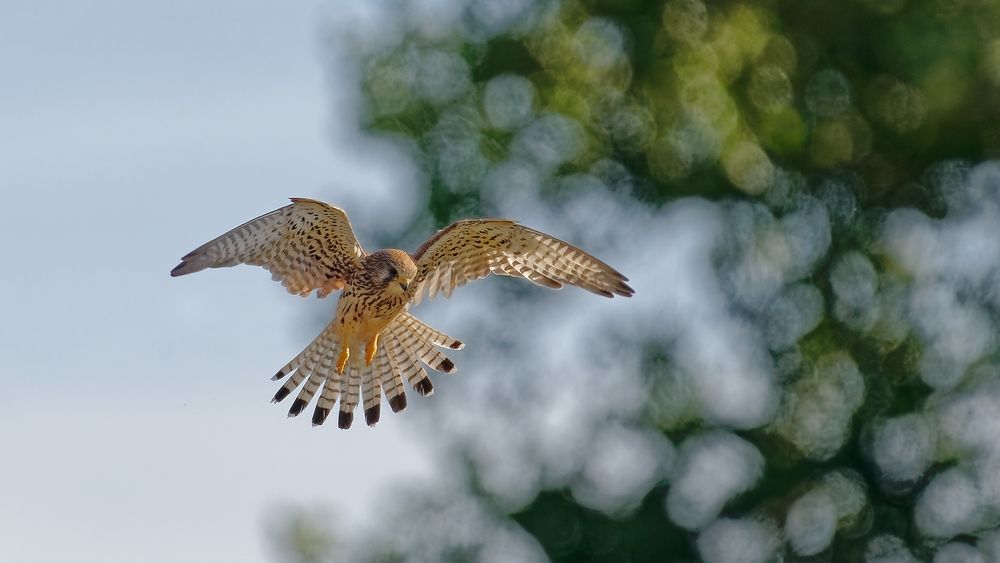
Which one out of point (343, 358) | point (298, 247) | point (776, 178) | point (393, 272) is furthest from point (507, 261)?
point (776, 178)

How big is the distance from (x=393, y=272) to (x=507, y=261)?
0.87 meters

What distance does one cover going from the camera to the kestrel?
9672mm

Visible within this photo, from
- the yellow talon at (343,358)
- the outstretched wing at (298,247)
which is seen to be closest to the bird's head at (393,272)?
the outstretched wing at (298,247)

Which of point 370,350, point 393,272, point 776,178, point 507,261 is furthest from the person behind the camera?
point 776,178

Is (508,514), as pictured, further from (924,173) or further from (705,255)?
(924,173)

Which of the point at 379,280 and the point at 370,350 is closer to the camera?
the point at 379,280

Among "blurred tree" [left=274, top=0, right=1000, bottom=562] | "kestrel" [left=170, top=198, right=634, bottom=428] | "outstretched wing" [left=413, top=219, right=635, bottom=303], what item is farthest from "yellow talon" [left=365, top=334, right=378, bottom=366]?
"blurred tree" [left=274, top=0, right=1000, bottom=562]

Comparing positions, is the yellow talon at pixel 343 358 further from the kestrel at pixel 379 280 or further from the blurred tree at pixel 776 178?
the blurred tree at pixel 776 178

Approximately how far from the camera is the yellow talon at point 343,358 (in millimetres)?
10062

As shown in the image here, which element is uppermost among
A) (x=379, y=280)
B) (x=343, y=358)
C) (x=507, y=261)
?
(x=507, y=261)

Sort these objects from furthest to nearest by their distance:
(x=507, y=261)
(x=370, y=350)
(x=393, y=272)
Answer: (x=507, y=261), (x=370, y=350), (x=393, y=272)

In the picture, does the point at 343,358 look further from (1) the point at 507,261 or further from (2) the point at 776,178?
(2) the point at 776,178

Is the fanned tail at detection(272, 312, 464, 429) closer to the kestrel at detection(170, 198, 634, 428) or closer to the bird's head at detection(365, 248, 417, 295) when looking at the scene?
the kestrel at detection(170, 198, 634, 428)

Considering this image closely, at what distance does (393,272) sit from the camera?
31.7 ft
